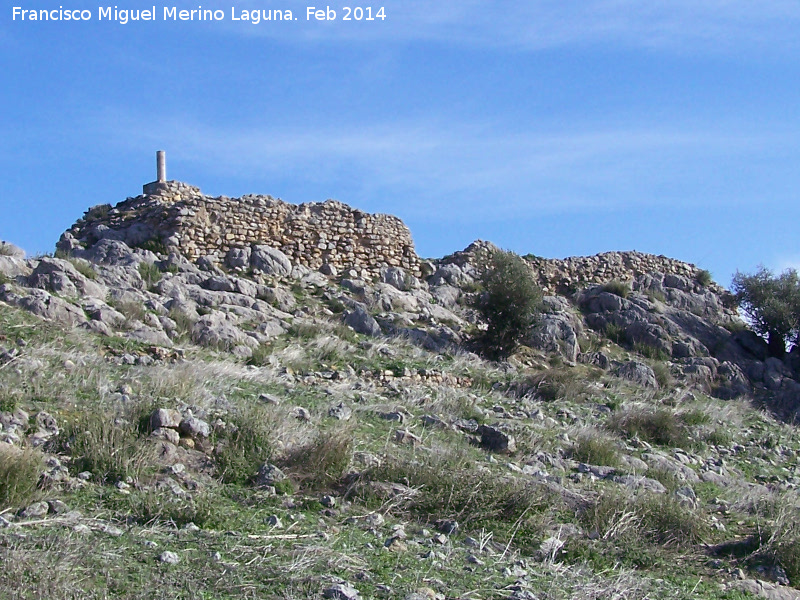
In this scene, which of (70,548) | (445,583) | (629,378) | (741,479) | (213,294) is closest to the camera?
(70,548)

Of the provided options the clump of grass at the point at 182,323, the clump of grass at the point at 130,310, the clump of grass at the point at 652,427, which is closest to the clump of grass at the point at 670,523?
the clump of grass at the point at 652,427

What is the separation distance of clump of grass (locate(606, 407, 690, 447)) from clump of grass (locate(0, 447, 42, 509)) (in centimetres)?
742

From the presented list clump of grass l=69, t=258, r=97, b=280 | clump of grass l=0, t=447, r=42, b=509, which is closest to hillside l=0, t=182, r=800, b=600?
clump of grass l=0, t=447, r=42, b=509

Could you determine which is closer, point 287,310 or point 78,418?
point 78,418

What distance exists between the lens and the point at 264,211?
17156 millimetres

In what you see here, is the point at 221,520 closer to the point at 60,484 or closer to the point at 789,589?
the point at 60,484

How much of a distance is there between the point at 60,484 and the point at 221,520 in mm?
1095

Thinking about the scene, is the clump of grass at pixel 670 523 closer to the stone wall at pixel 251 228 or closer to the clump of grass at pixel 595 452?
the clump of grass at pixel 595 452

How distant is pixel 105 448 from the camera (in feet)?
19.0

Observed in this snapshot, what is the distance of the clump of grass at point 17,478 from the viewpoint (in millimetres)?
4887

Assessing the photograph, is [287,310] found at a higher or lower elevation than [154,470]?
higher

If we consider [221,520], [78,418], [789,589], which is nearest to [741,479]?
[789,589]

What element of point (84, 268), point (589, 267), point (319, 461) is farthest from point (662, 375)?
point (319, 461)

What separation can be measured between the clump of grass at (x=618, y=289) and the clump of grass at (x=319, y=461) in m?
14.7
